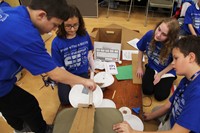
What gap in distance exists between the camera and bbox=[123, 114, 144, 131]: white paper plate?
1.30 m

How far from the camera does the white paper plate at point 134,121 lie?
1.30 m

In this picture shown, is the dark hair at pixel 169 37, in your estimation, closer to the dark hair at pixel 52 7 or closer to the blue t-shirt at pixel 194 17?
the dark hair at pixel 52 7

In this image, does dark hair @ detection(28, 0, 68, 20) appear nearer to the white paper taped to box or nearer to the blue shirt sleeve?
the blue shirt sleeve

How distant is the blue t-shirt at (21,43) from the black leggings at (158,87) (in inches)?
41.0

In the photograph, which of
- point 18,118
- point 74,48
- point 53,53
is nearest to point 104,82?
point 74,48

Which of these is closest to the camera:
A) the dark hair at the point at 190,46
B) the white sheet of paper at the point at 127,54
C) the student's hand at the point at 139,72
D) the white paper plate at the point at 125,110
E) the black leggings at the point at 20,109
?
the dark hair at the point at 190,46

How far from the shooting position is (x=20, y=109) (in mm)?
1217

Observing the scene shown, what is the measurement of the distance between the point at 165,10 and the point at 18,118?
3.06 m

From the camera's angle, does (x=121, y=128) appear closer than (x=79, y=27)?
Yes

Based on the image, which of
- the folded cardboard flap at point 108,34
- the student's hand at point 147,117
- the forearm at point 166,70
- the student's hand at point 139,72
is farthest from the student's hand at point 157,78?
the folded cardboard flap at point 108,34

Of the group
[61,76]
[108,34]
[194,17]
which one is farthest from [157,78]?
[194,17]

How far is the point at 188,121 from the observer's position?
2.77 ft

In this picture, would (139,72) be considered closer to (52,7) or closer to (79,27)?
(79,27)

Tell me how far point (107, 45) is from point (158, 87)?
0.61m
